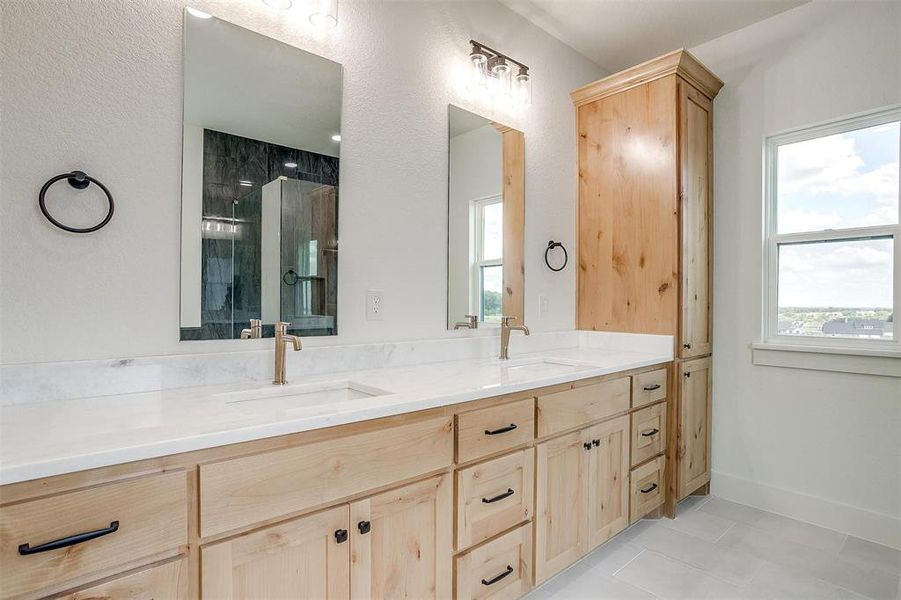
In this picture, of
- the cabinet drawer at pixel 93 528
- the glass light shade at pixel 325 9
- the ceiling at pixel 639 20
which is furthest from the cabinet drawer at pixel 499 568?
the ceiling at pixel 639 20

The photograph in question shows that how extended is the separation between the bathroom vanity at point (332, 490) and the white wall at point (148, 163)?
24 cm

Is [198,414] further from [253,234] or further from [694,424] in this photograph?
[694,424]

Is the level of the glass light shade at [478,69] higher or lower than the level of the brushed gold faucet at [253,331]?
higher

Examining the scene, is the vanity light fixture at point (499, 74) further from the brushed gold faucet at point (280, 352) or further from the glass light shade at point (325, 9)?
the brushed gold faucet at point (280, 352)

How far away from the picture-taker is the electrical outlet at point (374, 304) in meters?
1.96

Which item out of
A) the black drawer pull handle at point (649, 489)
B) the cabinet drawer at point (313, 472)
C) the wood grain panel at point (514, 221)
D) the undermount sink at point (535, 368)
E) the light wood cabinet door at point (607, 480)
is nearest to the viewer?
the cabinet drawer at point (313, 472)

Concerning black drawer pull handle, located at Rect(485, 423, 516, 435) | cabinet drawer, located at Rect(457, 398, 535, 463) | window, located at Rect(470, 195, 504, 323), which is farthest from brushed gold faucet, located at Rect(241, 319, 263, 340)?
window, located at Rect(470, 195, 504, 323)

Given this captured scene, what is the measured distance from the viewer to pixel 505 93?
250cm

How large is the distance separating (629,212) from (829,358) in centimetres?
125

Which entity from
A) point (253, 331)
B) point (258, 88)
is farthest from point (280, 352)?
point (258, 88)

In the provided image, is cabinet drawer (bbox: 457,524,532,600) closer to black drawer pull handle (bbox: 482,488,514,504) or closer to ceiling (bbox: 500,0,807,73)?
black drawer pull handle (bbox: 482,488,514,504)

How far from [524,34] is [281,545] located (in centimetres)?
266

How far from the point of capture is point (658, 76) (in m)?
2.58

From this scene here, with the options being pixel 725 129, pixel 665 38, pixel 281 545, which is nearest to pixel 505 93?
pixel 665 38
